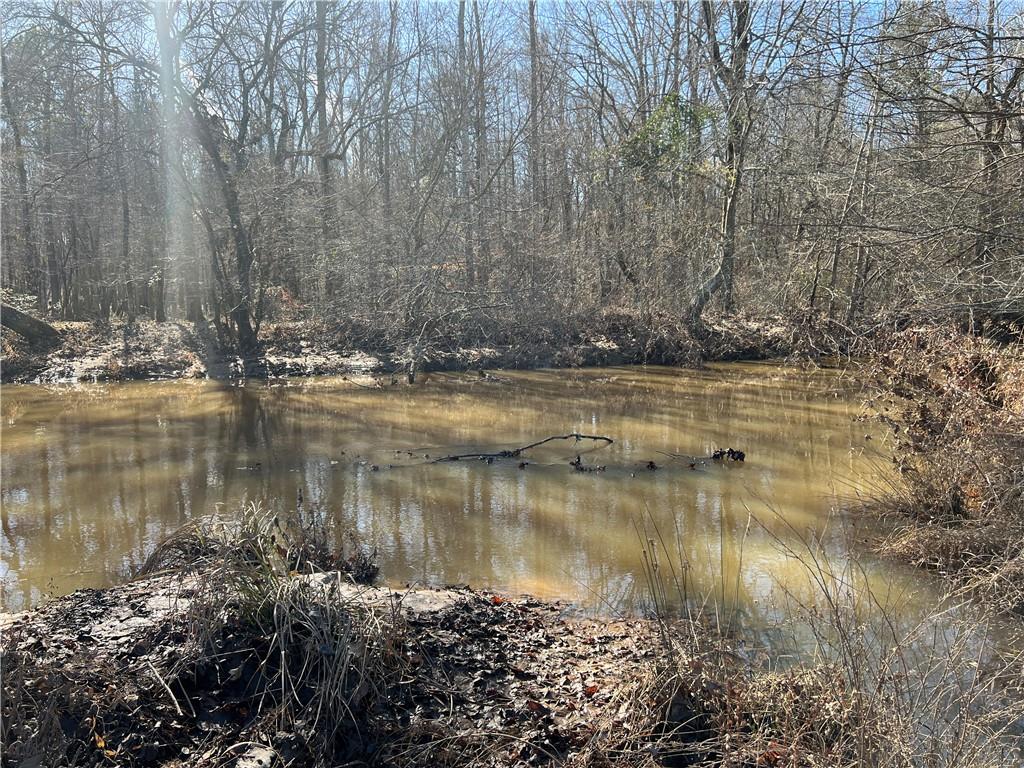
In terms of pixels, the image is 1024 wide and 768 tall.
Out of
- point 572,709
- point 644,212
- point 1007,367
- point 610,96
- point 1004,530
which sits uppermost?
point 610,96

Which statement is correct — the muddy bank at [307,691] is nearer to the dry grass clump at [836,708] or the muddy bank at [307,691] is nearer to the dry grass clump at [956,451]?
the dry grass clump at [836,708]

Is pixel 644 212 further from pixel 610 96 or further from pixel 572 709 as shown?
pixel 572 709

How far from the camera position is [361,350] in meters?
21.8

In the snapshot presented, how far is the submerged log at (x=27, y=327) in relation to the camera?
19.9 m

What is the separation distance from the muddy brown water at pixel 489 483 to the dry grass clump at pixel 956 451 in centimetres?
44

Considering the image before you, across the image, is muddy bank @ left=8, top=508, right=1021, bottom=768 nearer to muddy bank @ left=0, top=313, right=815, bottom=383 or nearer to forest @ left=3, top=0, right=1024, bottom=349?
forest @ left=3, top=0, right=1024, bottom=349

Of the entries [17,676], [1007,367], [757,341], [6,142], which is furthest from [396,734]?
[6,142]

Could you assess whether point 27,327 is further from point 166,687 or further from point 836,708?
point 836,708

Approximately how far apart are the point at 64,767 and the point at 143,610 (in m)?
1.64

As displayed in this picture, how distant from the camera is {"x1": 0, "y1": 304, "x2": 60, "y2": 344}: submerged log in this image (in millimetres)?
19875

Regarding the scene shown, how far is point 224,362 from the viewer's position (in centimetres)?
2047

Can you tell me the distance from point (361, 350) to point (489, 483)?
13.2 m

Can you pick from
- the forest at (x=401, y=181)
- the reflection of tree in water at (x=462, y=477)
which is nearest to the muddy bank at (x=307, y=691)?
the reflection of tree in water at (x=462, y=477)

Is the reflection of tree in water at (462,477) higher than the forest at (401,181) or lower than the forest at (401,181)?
lower
